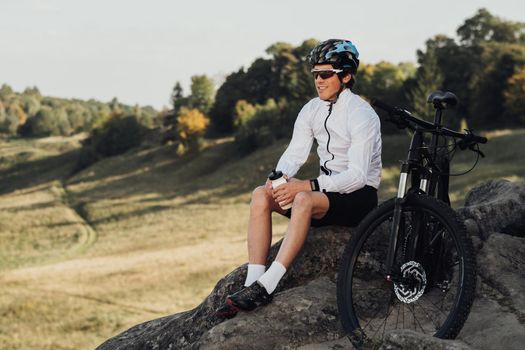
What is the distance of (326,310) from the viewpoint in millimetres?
6148

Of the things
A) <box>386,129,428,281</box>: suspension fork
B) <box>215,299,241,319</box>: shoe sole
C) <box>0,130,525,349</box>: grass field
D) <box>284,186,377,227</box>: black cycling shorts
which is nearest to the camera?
<box>386,129,428,281</box>: suspension fork

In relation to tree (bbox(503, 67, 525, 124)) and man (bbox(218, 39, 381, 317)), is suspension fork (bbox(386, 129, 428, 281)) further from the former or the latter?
tree (bbox(503, 67, 525, 124))

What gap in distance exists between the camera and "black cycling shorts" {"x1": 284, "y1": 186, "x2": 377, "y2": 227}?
6.59 m

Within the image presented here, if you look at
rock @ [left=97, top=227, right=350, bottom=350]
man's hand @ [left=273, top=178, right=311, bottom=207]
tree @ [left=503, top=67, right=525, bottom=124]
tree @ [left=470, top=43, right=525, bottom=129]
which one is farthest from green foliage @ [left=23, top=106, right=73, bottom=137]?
man's hand @ [left=273, top=178, right=311, bottom=207]

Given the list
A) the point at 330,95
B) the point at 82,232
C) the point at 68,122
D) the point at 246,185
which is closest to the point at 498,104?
the point at 246,185

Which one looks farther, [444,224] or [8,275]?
[8,275]

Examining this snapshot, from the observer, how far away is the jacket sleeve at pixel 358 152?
635cm

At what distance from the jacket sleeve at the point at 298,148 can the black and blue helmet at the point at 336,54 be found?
62cm

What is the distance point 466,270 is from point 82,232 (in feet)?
185

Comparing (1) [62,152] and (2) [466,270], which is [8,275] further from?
(1) [62,152]

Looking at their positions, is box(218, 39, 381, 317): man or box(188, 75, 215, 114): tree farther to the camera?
box(188, 75, 215, 114): tree

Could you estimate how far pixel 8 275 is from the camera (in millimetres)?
41688

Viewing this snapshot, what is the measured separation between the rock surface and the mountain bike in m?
0.28

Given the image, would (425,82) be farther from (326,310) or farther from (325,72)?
(326,310)
